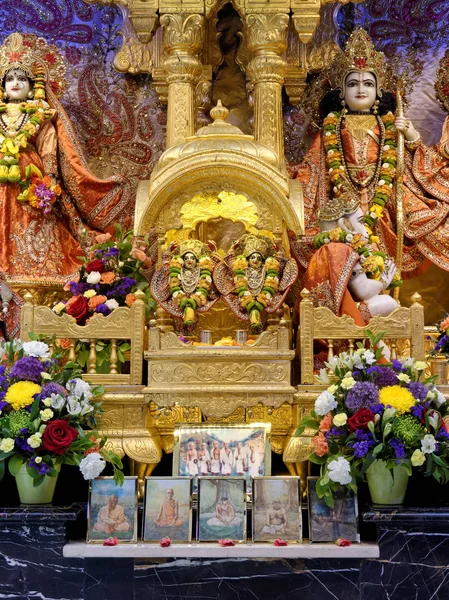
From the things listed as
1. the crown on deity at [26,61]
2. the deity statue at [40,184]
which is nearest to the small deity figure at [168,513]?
the deity statue at [40,184]

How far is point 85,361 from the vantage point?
7863 mm

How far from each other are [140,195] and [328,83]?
2.01 meters

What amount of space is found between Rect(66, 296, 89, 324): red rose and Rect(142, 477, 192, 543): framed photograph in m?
1.45

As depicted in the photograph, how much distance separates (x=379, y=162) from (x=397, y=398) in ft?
8.73

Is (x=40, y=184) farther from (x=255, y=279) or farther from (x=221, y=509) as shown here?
(x=221, y=509)

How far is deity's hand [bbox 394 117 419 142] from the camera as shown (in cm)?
905

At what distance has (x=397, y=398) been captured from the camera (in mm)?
6863

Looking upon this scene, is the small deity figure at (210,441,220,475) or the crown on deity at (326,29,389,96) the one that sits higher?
the crown on deity at (326,29,389,96)

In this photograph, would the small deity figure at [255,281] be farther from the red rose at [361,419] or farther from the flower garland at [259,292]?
the red rose at [361,419]

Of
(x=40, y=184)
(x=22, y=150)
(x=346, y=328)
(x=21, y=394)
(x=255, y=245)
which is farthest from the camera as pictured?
(x=22, y=150)

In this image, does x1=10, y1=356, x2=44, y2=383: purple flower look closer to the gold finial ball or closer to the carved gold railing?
the carved gold railing

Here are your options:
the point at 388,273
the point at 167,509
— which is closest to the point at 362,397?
the point at 167,509

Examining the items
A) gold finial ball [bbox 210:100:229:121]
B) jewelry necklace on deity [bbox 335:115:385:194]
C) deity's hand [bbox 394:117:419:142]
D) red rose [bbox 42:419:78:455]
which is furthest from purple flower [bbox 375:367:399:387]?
deity's hand [bbox 394:117:419:142]

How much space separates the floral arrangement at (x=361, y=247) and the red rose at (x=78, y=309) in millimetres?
1527
